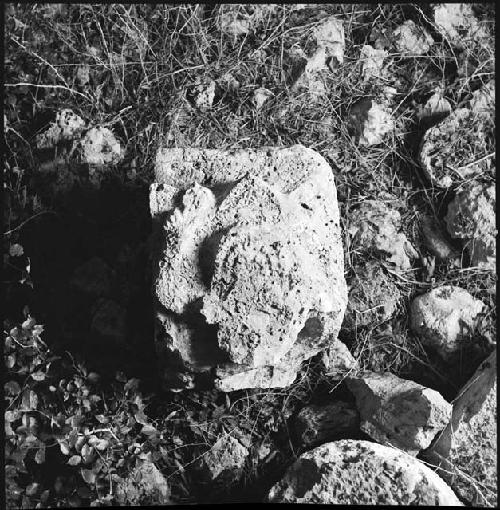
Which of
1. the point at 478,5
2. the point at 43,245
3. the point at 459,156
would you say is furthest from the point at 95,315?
the point at 478,5

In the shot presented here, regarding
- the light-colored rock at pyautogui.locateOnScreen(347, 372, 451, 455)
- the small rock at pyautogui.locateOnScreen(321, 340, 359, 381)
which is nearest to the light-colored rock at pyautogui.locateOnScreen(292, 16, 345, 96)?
the small rock at pyautogui.locateOnScreen(321, 340, 359, 381)

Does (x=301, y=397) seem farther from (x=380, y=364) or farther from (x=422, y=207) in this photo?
(x=422, y=207)

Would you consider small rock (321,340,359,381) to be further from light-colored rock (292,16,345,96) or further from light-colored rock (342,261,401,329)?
light-colored rock (292,16,345,96)

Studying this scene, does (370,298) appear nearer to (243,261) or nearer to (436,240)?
(436,240)

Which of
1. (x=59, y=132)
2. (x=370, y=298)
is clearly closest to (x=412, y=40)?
(x=370, y=298)

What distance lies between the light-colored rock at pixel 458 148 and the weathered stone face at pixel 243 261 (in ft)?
1.96

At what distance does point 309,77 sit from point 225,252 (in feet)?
3.26

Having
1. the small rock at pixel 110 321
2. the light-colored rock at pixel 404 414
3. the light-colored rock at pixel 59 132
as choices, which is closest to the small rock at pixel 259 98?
the light-colored rock at pixel 59 132

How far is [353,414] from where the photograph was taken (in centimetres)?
248

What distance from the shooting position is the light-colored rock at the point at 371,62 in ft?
9.22

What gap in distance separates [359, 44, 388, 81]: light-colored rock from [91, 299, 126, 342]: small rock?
1.18 m

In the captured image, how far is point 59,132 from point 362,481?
147cm

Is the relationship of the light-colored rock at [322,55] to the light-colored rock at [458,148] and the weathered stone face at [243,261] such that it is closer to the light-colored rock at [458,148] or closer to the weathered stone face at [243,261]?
the light-colored rock at [458,148]

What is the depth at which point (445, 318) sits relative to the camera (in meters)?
2.58
